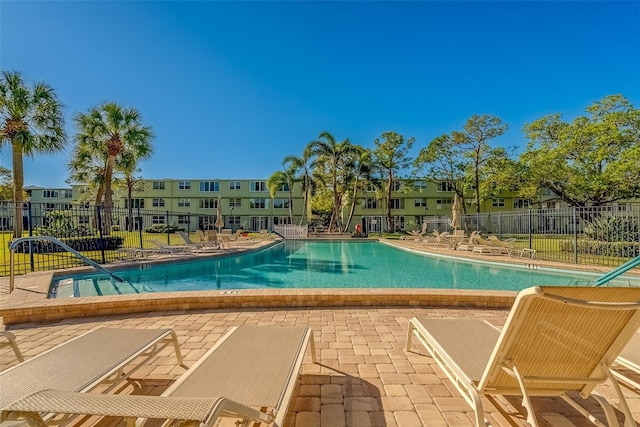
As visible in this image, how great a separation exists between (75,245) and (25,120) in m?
6.99

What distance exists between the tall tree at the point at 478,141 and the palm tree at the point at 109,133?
26154 mm

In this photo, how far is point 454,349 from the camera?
2.30m

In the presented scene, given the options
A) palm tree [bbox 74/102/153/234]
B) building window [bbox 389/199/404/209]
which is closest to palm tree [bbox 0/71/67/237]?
palm tree [bbox 74/102/153/234]

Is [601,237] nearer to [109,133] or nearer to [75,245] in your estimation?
[75,245]

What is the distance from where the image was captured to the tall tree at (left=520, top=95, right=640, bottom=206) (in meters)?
18.3

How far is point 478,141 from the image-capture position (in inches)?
1129

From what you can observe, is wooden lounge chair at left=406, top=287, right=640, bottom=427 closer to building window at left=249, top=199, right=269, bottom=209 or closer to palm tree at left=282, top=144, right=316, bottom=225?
palm tree at left=282, top=144, right=316, bottom=225

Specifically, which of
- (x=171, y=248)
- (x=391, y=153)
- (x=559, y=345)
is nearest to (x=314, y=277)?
(x=171, y=248)

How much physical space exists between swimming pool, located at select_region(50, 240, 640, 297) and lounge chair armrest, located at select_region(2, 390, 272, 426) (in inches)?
257

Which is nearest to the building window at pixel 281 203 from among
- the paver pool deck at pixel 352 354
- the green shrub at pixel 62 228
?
the green shrub at pixel 62 228

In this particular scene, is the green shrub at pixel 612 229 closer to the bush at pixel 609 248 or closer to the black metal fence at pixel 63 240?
the bush at pixel 609 248

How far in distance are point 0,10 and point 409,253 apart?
54.3 ft

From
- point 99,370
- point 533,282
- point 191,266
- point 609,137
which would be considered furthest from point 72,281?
point 609,137

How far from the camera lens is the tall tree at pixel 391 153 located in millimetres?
30812
